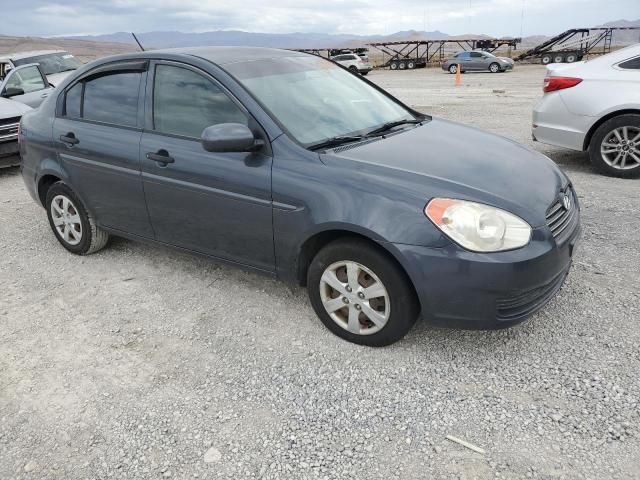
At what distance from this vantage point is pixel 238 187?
3.33 m

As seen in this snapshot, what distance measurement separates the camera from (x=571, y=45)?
38.3 m

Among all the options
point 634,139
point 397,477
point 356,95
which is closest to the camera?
point 397,477

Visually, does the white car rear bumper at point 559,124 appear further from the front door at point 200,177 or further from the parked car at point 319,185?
the front door at point 200,177

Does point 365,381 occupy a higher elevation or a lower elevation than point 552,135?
lower

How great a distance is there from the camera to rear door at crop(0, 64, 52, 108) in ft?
31.6

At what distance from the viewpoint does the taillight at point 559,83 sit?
629cm

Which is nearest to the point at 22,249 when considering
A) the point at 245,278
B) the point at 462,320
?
the point at 245,278

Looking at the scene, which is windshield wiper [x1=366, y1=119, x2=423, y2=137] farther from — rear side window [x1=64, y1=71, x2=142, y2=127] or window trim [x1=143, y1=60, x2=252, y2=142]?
rear side window [x1=64, y1=71, x2=142, y2=127]

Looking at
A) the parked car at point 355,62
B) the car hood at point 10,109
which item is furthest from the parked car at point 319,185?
the parked car at point 355,62

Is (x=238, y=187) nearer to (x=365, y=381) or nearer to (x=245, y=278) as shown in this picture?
(x=245, y=278)

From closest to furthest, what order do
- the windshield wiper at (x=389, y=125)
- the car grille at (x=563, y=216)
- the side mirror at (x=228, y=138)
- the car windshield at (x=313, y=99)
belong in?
the car grille at (x=563, y=216)
the side mirror at (x=228, y=138)
the car windshield at (x=313, y=99)
the windshield wiper at (x=389, y=125)

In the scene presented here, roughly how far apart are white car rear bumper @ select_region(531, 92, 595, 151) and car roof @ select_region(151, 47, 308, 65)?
12.0 feet

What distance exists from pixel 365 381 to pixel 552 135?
4.85 metres

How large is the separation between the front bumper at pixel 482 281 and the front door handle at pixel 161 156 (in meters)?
1.74
